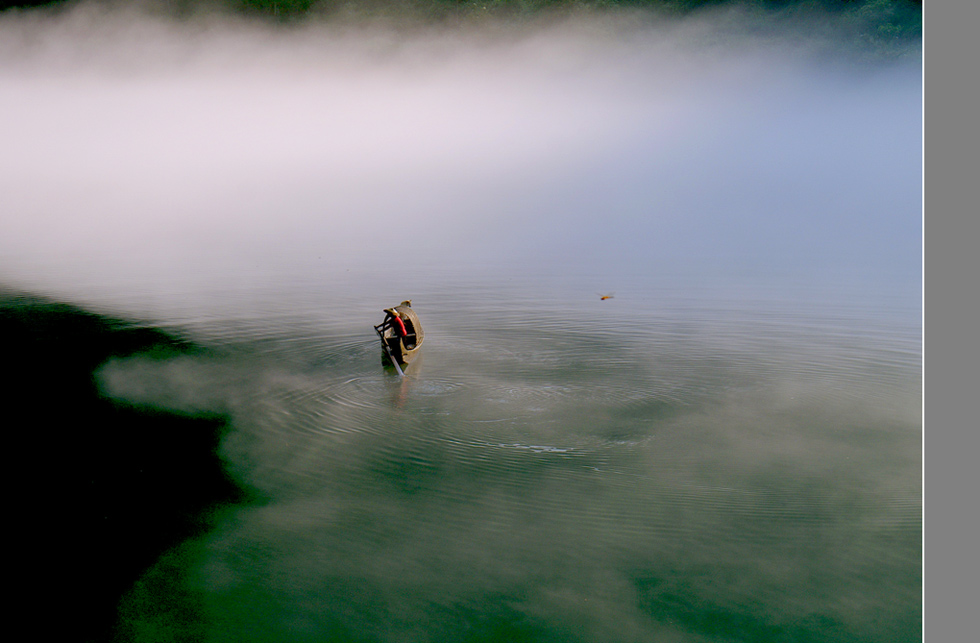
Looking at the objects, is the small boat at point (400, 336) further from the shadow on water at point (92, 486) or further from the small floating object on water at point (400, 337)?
the shadow on water at point (92, 486)

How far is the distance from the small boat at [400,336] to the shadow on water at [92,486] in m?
2.75

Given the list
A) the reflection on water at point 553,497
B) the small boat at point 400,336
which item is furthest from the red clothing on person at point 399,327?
the reflection on water at point 553,497

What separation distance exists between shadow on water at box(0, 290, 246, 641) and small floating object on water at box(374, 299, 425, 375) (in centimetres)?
274

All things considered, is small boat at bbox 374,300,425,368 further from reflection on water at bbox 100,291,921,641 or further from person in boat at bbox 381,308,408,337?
reflection on water at bbox 100,291,921,641

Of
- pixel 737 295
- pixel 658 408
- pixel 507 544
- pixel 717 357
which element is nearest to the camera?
pixel 507 544

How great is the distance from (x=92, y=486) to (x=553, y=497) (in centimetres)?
392

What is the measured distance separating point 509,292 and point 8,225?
3166 centimetres

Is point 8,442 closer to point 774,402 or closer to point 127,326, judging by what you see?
point 127,326

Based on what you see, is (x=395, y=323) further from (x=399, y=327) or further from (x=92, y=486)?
(x=92, y=486)

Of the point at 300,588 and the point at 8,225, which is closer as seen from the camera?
the point at 300,588

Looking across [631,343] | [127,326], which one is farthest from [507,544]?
[127,326]

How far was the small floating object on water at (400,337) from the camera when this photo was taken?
948 centimetres

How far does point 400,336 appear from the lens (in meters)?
9.51

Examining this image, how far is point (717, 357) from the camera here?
983cm
